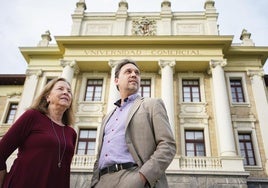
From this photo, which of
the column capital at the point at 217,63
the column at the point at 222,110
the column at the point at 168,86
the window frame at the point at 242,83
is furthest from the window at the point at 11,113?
the window frame at the point at 242,83

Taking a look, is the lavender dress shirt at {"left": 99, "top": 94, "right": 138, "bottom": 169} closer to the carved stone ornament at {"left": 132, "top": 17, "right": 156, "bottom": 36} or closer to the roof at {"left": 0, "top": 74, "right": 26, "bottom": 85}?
the carved stone ornament at {"left": 132, "top": 17, "right": 156, "bottom": 36}

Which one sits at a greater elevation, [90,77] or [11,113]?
[90,77]

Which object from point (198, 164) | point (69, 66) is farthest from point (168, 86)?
point (69, 66)

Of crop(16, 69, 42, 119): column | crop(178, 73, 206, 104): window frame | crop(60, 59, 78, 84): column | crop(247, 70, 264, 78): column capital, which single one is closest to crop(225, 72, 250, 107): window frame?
crop(247, 70, 264, 78): column capital

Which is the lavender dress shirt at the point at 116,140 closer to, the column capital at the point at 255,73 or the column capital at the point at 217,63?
the column capital at the point at 217,63

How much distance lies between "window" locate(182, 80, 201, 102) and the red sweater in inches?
536

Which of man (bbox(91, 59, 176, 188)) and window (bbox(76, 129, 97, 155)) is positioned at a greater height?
window (bbox(76, 129, 97, 155))

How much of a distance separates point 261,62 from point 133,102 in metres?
16.4

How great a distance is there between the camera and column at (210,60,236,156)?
1277 cm

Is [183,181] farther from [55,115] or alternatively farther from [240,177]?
[55,115]

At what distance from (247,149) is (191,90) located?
459cm

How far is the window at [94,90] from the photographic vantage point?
52.8 feet

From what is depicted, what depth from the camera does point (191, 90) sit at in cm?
1595

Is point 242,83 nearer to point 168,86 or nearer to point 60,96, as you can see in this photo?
point 168,86
